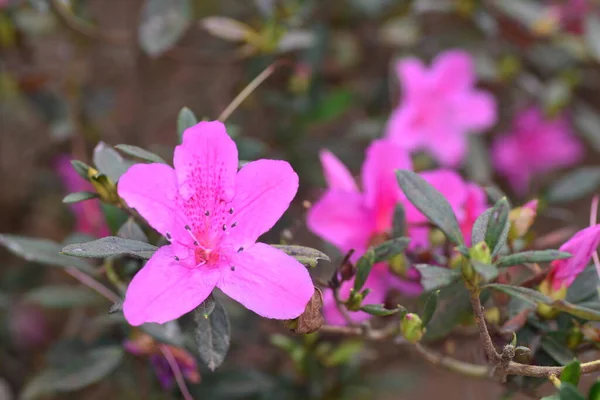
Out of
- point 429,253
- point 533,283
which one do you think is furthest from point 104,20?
point 533,283

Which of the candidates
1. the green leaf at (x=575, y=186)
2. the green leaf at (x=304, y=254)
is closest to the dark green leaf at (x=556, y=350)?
the green leaf at (x=304, y=254)

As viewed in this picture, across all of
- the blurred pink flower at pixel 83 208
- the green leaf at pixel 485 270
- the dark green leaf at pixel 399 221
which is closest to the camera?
the green leaf at pixel 485 270

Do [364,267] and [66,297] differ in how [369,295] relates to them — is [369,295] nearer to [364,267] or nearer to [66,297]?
[364,267]

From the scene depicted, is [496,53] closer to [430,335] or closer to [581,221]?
[581,221]

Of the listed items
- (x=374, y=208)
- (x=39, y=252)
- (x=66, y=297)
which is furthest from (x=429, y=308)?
(x=66, y=297)

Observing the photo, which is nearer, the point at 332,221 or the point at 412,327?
the point at 412,327

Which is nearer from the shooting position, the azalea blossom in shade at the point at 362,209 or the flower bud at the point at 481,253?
the flower bud at the point at 481,253

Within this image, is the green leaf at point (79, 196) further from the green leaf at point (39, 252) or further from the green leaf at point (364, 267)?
the green leaf at point (364, 267)
